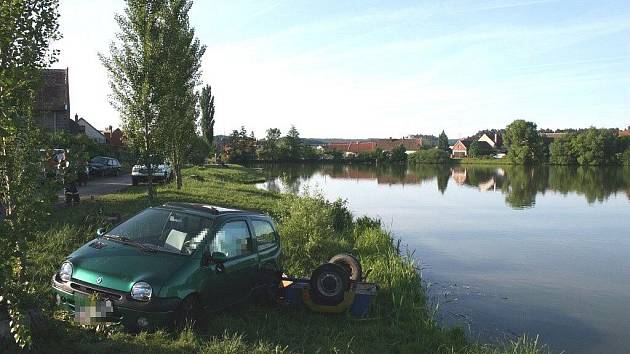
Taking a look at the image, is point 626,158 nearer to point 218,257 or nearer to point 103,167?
point 103,167

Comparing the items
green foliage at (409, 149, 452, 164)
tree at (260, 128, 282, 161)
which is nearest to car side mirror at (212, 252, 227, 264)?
tree at (260, 128, 282, 161)

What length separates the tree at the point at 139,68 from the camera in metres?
16.0

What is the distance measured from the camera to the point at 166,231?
7066mm

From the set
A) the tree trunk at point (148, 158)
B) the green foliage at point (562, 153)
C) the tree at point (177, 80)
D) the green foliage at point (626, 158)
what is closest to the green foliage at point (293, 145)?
the green foliage at point (562, 153)

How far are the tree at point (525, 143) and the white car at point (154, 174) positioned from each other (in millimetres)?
91955

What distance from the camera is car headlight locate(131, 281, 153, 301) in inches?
232

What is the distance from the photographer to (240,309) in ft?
25.5

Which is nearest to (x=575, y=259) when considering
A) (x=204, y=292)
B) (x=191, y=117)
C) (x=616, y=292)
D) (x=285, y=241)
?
(x=616, y=292)

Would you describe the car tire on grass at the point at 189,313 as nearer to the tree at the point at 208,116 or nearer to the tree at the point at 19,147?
the tree at the point at 19,147

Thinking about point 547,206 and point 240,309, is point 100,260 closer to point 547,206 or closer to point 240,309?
point 240,309

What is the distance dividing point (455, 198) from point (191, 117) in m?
20.6

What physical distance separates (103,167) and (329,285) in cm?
2708

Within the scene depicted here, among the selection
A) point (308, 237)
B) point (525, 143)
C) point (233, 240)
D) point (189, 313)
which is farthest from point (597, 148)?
point (189, 313)

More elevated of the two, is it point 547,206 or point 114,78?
point 114,78
